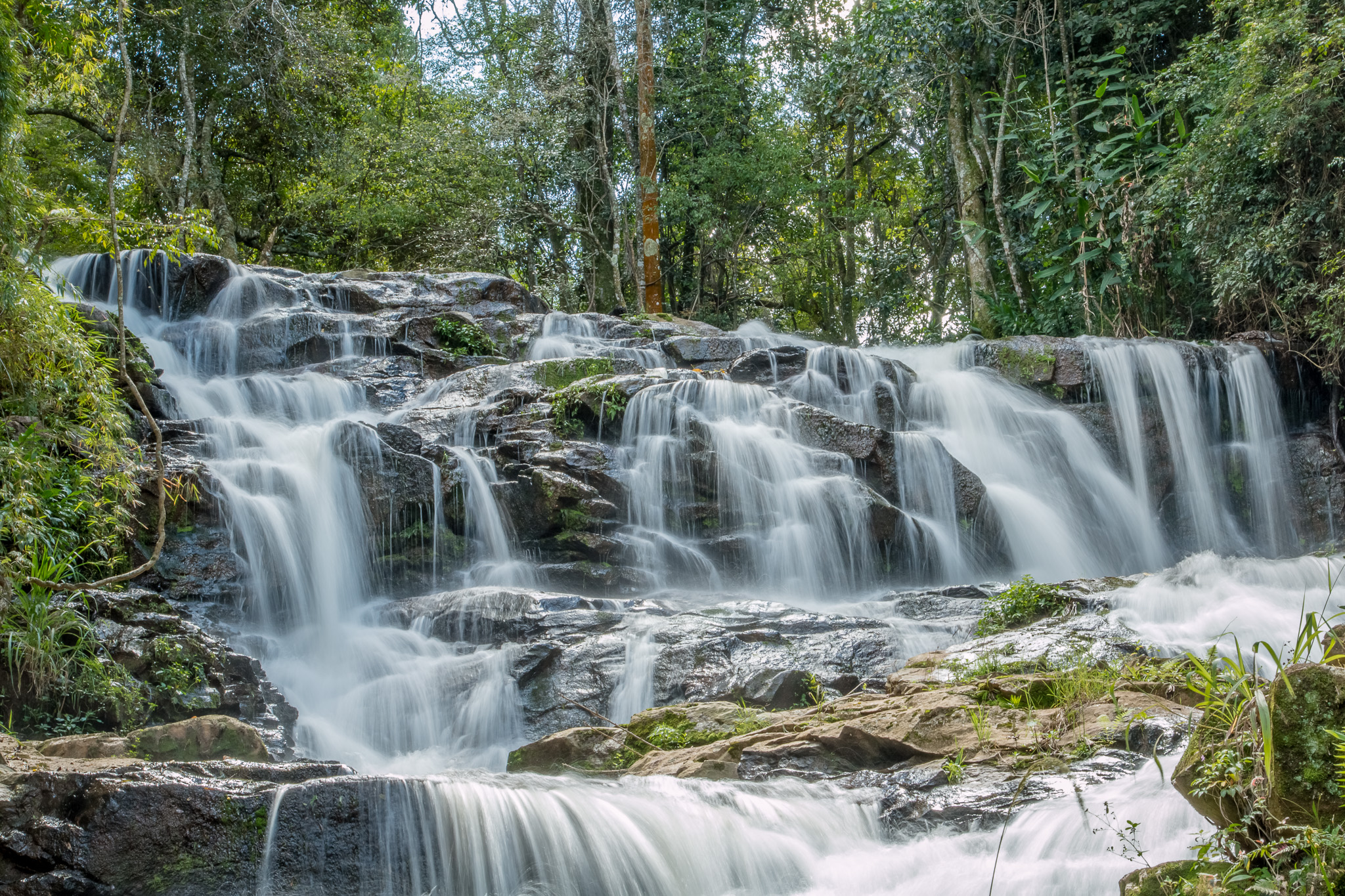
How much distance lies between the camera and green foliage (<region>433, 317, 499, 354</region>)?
13.1m

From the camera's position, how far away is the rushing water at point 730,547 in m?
3.73

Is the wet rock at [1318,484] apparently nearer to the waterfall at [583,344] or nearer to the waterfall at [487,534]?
the waterfall at [583,344]

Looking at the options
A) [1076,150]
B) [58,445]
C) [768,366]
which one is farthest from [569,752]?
[1076,150]

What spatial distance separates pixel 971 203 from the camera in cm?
1675

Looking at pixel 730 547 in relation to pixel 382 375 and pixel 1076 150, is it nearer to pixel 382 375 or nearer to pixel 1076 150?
pixel 382 375

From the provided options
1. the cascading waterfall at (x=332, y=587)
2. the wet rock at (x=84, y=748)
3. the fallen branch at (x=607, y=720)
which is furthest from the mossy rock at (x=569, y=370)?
the wet rock at (x=84, y=748)

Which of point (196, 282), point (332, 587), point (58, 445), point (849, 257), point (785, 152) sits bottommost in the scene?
point (332, 587)

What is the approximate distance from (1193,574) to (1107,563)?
3.07m

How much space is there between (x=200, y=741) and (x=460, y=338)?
908 cm

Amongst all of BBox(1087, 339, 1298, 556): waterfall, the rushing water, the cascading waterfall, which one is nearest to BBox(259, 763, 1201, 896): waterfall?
the rushing water

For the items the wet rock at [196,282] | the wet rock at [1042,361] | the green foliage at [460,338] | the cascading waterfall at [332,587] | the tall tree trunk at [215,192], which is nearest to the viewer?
the cascading waterfall at [332,587]

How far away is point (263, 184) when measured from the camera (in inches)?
823

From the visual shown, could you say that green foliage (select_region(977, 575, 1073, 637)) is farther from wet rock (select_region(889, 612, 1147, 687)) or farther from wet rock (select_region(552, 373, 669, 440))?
wet rock (select_region(552, 373, 669, 440))

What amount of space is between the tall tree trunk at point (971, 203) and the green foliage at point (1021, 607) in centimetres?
983
